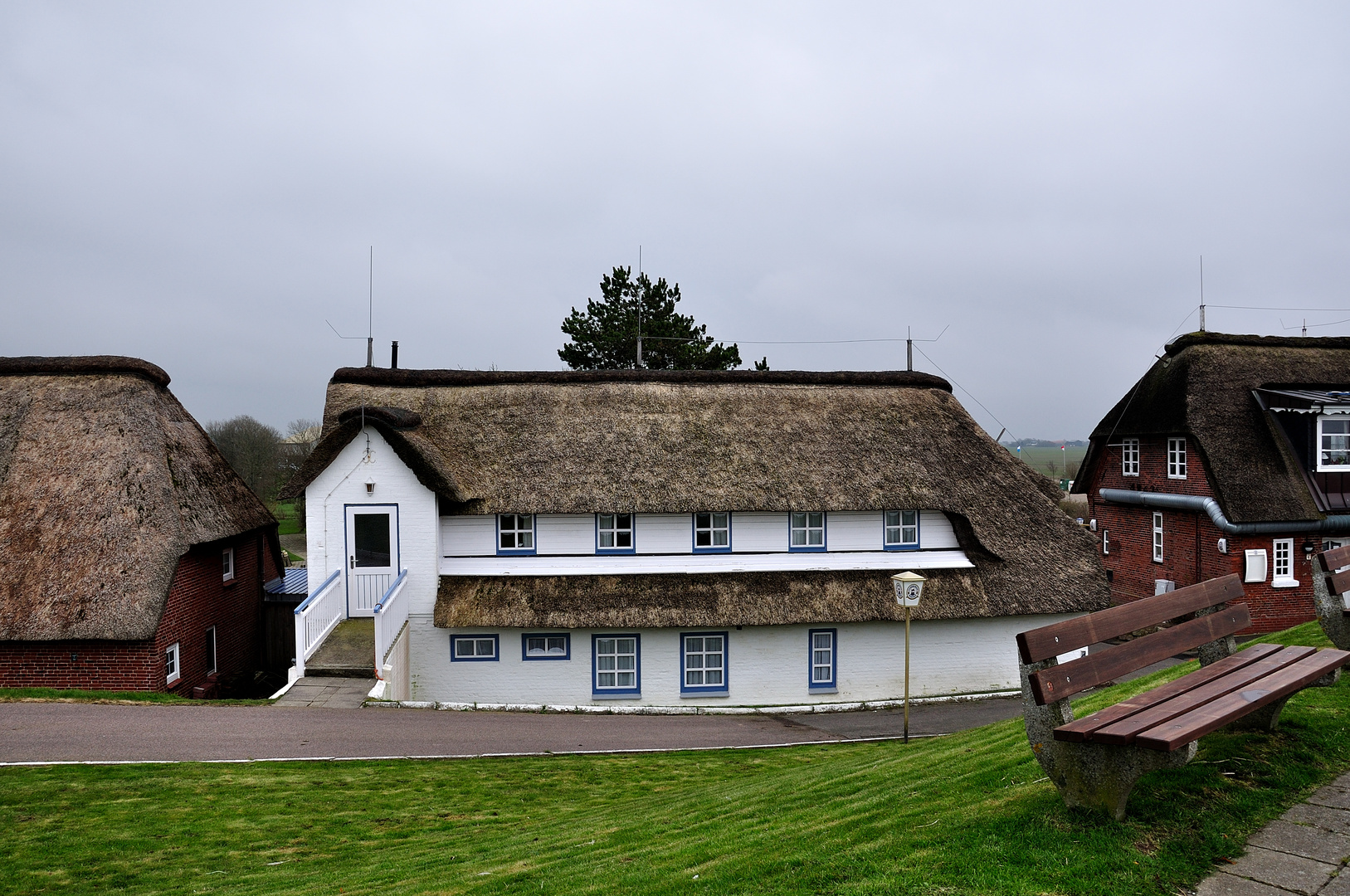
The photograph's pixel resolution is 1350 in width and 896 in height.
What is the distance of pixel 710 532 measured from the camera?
19.9 meters

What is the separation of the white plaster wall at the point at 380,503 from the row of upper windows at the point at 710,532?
67.2 inches

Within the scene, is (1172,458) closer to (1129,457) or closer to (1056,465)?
(1129,457)

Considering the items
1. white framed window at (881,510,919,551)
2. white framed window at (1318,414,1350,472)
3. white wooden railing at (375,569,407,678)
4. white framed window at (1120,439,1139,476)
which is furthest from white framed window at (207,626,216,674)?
white framed window at (1318,414,1350,472)

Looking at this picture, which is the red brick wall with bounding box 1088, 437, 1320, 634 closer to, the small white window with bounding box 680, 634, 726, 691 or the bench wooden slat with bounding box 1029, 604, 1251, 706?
the small white window with bounding box 680, 634, 726, 691

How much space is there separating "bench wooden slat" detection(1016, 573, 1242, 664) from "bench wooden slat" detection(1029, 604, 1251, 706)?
9cm

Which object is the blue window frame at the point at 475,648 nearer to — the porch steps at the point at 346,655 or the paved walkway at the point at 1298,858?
the porch steps at the point at 346,655

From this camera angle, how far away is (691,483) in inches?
779

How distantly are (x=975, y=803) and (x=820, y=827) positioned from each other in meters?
1.04

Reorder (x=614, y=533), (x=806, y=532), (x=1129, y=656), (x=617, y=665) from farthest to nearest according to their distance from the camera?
1. (x=806, y=532)
2. (x=614, y=533)
3. (x=617, y=665)
4. (x=1129, y=656)

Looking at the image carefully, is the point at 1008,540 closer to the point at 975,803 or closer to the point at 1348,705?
the point at 1348,705

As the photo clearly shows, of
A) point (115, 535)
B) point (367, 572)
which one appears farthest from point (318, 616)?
point (115, 535)

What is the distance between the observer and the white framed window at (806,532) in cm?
2002

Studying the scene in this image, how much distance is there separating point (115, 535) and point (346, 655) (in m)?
5.13

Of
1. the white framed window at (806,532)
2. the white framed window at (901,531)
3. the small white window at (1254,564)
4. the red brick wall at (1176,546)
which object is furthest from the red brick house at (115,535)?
the small white window at (1254,564)
